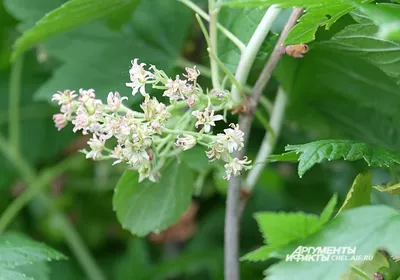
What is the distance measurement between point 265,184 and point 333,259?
A: 89 cm

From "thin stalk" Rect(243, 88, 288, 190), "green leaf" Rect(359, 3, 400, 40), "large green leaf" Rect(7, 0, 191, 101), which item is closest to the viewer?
"green leaf" Rect(359, 3, 400, 40)

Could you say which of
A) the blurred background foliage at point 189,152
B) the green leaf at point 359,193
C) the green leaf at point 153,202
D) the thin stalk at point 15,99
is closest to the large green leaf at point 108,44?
the blurred background foliage at point 189,152

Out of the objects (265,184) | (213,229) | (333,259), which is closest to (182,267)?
(213,229)

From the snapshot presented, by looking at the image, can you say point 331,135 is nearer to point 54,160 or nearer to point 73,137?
point 73,137

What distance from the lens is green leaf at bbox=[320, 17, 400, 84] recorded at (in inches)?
25.3

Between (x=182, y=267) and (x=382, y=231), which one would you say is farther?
(x=182, y=267)

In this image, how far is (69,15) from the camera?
0.76 metres

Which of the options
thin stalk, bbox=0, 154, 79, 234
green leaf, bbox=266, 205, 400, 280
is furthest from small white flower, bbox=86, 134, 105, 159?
thin stalk, bbox=0, 154, 79, 234

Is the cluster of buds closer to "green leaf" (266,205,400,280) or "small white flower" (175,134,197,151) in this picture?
"small white flower" (175,134,197,151)

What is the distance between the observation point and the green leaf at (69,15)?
2.44ft

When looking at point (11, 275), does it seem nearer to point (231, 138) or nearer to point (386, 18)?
point (231, 138)

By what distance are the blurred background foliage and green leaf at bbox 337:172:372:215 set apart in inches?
6.0

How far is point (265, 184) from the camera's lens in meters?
1.38

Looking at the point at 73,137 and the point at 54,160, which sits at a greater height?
the point at 73,137
